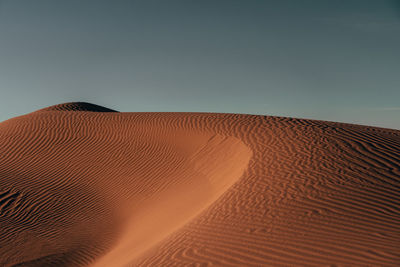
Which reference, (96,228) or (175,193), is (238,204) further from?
(96,228)

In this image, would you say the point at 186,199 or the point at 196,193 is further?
the point at 196,193

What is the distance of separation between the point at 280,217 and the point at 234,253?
1409 mm

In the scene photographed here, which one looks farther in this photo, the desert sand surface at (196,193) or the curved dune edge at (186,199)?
the curved dune edge at (186,199)

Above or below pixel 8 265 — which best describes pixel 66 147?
above

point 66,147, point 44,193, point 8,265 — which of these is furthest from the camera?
point 66,147

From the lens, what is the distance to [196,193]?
964cm

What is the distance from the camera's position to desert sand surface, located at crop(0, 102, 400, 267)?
5.12 metres

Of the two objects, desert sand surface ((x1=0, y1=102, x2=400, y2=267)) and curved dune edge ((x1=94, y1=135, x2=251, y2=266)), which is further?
curved dune edge ((x1=94, y1=135, x2=251, y2=266))

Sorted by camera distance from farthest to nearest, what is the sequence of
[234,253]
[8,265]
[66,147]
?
1. [66,147]
2. [8,265]
3. [234,253]

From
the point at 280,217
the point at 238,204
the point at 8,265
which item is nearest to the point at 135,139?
the point at 8,265

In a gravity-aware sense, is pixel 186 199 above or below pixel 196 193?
below

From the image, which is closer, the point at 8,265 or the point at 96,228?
the point at 8,265

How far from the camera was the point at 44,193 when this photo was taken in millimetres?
11156

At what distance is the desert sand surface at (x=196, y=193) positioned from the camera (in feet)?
16.8
